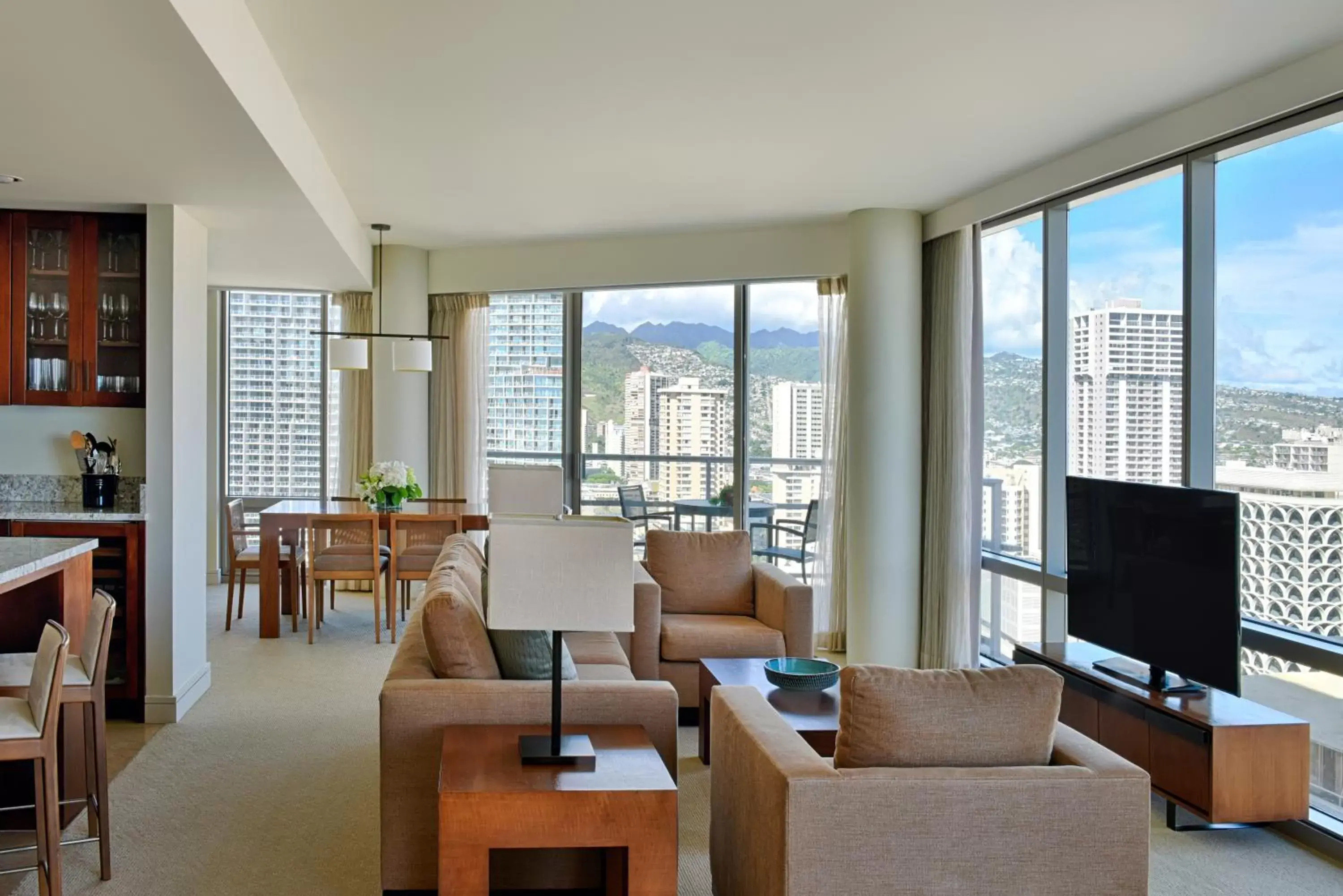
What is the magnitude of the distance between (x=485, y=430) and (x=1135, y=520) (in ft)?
16.9

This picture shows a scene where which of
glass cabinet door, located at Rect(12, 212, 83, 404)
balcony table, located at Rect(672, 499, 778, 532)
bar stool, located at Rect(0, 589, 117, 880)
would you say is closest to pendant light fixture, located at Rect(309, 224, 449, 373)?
glass cabinet door, located at Rect(12, 212, 83, 404)

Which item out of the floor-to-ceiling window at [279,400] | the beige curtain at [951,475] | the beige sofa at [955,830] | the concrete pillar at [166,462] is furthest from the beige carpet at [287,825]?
the floor-to-ceiling window at [279,400]

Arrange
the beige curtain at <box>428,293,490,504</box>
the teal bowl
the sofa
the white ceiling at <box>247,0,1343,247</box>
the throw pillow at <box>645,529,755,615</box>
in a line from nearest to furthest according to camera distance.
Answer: the sofa
the white ceiling at <box>247,0,1343,247</box>
the teal bowl
the throw pillow at <box>645,529,755,615</box>
the beige curtain at <box>428,293,490,504</box>

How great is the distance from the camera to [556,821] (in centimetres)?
240

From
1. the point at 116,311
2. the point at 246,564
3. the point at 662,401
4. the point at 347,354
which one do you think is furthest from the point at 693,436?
the point at 116,311

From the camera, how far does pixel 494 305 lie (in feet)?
26.4

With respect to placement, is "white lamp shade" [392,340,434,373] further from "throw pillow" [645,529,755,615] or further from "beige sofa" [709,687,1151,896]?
"beige sofa" [709,687,1151,896]

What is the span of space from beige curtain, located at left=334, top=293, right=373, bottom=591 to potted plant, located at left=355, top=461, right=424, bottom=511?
122cm

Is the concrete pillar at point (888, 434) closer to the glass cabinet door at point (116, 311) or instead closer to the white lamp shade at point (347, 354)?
the white lamp shade at point (347, 354)

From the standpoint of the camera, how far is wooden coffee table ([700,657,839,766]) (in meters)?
3.48

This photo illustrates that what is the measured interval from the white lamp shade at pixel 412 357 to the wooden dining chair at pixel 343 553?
3.45 feet

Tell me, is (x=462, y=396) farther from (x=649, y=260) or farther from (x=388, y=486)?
(x=649, y=260)

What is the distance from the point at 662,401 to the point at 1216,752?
4.83 meters

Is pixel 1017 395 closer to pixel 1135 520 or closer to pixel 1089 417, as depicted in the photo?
pixel 1089 417
